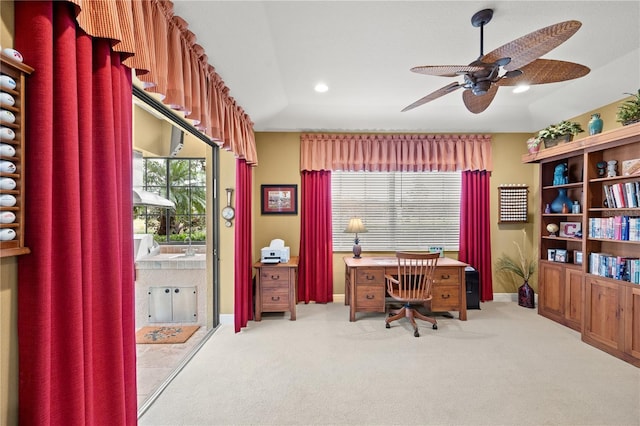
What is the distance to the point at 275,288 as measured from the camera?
3.52 meters

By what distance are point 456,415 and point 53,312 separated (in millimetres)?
2258

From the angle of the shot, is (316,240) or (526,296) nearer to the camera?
(526,296)

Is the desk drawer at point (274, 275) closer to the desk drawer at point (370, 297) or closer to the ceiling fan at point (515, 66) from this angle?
the desk drawer at point (370, 297)

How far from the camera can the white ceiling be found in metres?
1.98

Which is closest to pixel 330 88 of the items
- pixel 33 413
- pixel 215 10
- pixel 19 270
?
pixel 215 10

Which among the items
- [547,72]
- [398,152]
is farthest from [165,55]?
[398,152]

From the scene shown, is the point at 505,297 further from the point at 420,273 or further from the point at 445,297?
the point at 420,273

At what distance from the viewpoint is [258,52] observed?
239cm

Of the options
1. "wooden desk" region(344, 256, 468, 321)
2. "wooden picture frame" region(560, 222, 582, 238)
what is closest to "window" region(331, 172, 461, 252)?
"wooden desk" region(344, 256, 468, 321)

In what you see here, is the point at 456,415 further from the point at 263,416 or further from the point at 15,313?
the point at 15,313

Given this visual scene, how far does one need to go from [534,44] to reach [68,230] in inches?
86.5

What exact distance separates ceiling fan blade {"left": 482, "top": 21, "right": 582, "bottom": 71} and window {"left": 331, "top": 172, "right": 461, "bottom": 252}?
2667 mm

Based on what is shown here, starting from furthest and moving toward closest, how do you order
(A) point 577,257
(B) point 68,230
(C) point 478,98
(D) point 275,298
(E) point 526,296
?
(E) point 526,296, (D) point 275,298, (A) point 577,257, (C) point 478,98, (B) point 68,230

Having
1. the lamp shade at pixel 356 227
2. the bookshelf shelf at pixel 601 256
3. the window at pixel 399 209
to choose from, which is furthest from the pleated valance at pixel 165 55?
the bookshelf shelf at pixel 601 256
